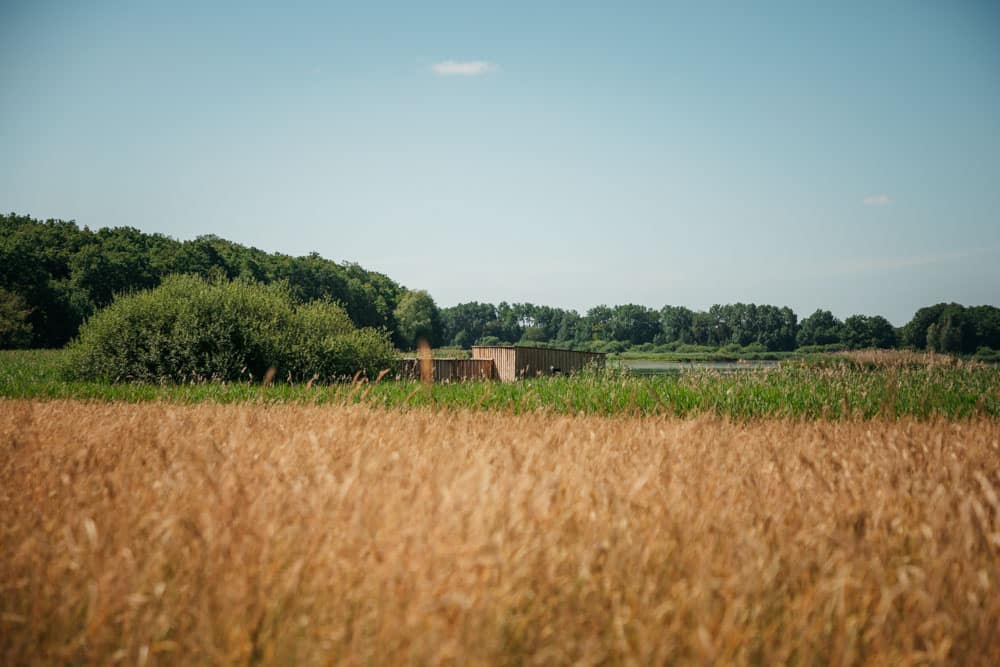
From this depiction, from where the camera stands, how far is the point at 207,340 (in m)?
19.7

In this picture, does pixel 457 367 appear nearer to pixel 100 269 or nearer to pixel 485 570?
pixel 485 570

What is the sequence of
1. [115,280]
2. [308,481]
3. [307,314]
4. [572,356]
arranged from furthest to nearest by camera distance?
1. [115,280]
2. [572,356]
3. [307,314]
4. [308,481]

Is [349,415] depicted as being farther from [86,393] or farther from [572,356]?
[572,356]

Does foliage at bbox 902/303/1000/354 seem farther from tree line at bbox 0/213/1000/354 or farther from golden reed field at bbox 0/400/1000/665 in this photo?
golden reed field at bbox 0/400/1000/665

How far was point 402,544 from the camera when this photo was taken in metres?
2.22

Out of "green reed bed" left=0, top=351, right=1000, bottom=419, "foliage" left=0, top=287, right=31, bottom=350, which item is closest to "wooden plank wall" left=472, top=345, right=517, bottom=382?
"green reed bed" left=0, top=351, right=1000, bottom=419

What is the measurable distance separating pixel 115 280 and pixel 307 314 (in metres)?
56.8

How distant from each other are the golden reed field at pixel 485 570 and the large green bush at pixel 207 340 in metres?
15.9

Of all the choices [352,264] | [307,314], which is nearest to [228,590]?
[307,314]

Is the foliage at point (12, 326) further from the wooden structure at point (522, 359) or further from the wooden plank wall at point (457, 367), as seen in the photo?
the wooden plank wall at point (457, 367)

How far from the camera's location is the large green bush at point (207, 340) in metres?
19.2

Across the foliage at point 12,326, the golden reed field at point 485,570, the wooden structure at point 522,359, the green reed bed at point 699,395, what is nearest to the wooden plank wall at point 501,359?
the wooden structure at point 522,359

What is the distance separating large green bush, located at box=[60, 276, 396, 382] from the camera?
19.2 meters

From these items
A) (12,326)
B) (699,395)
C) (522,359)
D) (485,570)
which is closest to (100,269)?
(12,326)
